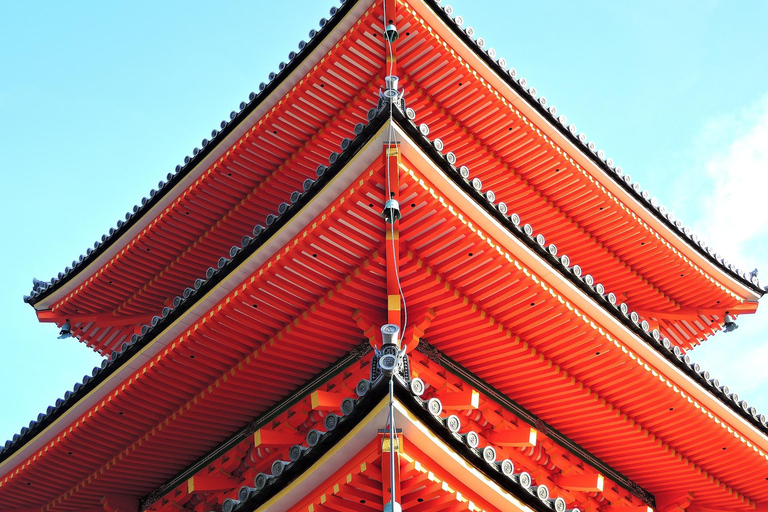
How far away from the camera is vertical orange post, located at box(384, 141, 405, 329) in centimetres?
817

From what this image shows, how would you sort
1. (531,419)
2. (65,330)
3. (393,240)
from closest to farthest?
(393,240), (531,419), (65,330)

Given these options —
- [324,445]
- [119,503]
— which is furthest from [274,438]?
[119,503]

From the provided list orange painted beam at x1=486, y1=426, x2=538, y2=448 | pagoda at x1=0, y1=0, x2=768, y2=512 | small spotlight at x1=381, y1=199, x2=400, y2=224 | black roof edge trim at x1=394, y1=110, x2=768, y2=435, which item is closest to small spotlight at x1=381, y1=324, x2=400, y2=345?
pagoda at x1=0, y1=0, x2=768, y2=512

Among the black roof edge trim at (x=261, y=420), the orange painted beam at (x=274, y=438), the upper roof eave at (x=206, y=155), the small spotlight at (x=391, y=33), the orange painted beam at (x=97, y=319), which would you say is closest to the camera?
the orange painted beam at (x=274, y=438)

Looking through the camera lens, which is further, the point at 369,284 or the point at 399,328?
the point at 369,284

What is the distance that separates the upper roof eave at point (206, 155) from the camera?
11734 mm

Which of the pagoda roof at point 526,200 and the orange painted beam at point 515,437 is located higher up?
the pagoda roof at point 526,200

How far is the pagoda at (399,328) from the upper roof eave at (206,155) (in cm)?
5

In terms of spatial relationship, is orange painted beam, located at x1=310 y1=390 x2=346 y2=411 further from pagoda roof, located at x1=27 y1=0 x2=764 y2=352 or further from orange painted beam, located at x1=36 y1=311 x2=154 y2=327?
orange painted beam, located at x1=36 y1=311 x2=154 y2=327

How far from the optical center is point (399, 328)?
26.1 ft

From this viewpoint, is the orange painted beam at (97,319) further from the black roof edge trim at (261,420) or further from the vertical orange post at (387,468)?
the vertical orange post at (387,468)

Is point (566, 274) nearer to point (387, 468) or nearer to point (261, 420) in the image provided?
point (387, 468)

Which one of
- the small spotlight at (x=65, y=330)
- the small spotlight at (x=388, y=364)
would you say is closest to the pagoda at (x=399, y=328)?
the small spotlight at (x=388, y=364)

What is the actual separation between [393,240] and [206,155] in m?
5.67
